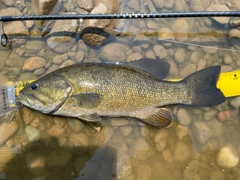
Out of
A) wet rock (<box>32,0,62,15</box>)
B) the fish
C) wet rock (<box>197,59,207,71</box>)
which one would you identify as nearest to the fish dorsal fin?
the fish

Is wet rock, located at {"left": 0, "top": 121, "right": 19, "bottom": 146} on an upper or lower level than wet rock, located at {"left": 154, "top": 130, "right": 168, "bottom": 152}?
lower

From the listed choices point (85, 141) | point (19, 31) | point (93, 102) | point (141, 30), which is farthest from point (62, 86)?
point (141, 30)

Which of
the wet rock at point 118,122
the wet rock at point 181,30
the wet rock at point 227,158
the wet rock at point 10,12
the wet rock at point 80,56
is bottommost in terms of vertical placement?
the wet rock at point 227,158

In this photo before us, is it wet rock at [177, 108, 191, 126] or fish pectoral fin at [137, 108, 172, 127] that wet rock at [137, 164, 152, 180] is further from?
wet rock at [177, 108, 191, 126]

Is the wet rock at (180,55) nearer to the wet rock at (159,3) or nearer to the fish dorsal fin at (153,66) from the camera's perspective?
the fish dorsal fin at (153,66)

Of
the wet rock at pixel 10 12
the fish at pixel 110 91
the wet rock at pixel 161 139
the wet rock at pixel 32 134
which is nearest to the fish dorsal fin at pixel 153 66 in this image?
the fish at pixel 110 91

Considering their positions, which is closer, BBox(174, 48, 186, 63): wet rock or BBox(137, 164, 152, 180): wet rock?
BBox(137, 164, 152, 180): wet rock

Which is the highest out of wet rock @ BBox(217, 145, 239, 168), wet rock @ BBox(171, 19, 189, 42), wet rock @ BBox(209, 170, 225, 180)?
wet rock @ BBox(171, 19, 189, 42)
